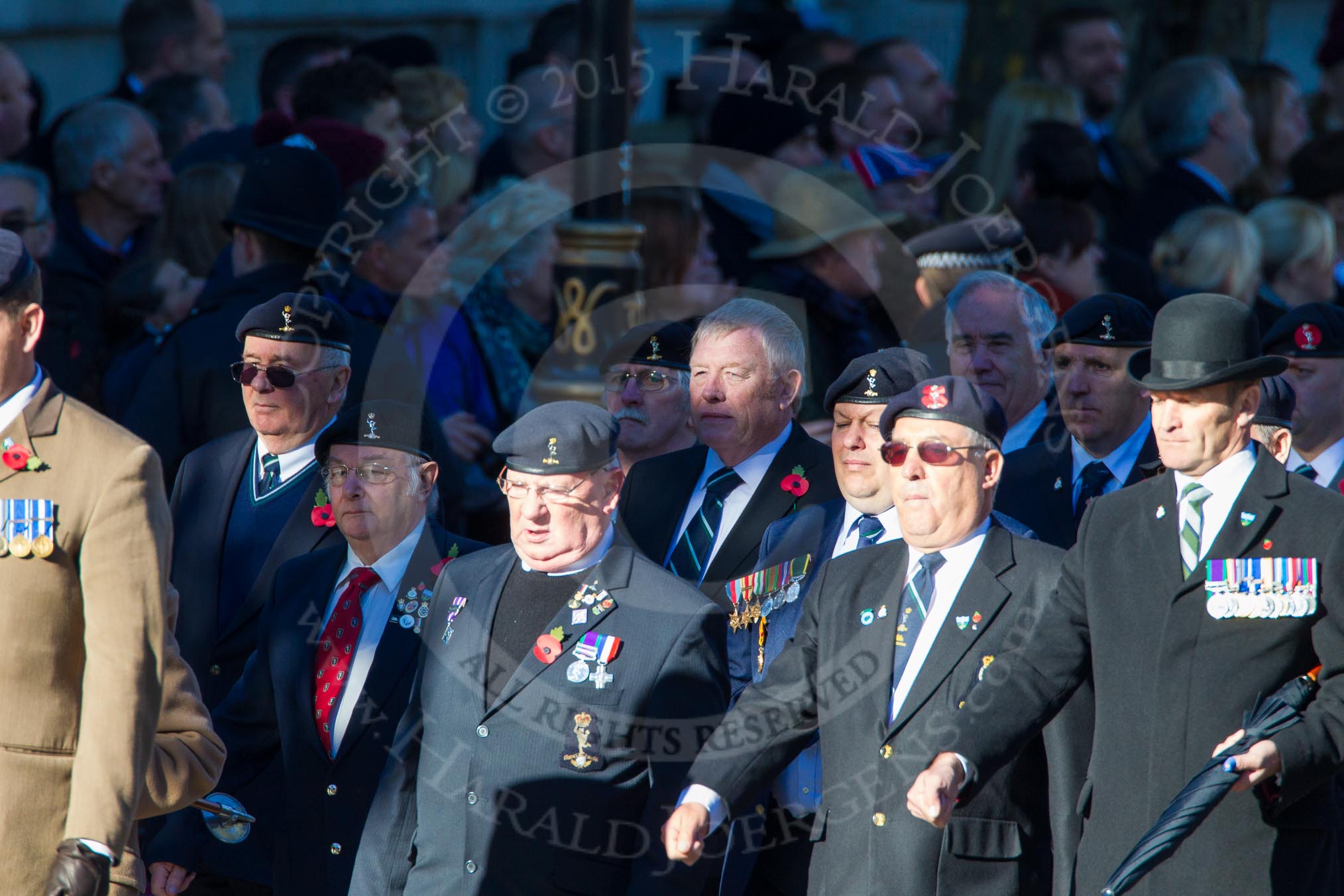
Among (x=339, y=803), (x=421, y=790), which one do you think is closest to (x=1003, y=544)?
(x=421, y=790)

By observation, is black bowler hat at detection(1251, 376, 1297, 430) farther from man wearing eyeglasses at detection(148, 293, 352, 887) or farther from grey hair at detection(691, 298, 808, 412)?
man wearing eyeglasses at detection(148, 293, 352, 887)

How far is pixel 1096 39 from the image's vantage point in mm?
11188

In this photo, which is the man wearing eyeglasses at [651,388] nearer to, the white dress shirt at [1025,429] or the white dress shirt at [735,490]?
the white dress shirt at [735,490]

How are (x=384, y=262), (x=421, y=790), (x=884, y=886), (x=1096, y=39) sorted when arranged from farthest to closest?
(x=1096, y=39) → (x=384, y=262) → (x=421, y=790) → (x=884, y=886)

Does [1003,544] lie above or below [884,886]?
above

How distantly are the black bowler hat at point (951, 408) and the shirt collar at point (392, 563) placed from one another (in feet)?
4.81

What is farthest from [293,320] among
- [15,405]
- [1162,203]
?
[1162,203]

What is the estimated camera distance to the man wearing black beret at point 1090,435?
5.95 meters

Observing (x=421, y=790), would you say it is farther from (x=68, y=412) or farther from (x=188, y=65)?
(x=188, y=65)

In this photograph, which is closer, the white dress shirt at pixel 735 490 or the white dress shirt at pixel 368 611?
the white dress shirt at pixel 368 611

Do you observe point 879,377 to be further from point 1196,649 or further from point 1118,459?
point 1196,649

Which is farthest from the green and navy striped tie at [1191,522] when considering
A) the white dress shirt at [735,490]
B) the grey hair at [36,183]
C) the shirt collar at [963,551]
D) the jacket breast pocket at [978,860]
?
the grey hair at [36,183]

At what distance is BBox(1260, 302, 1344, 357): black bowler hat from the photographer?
20.5ft

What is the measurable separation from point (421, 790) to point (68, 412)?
1.44 m
